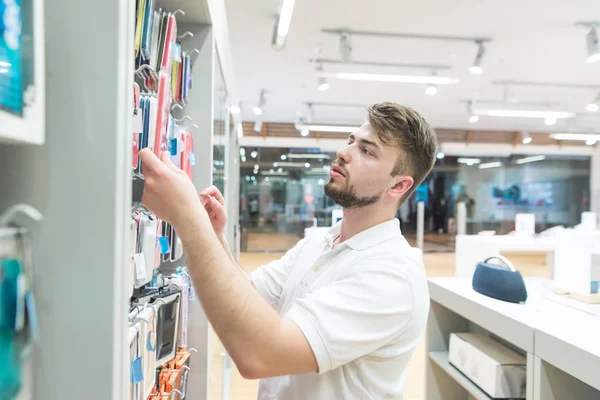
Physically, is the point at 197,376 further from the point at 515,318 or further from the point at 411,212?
the point at 411,212

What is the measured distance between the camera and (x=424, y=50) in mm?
5348

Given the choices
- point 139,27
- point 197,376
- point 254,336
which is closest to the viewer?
point 254,336

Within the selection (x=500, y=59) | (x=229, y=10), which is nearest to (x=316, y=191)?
(x=500, y=59)

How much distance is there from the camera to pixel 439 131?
10.9m

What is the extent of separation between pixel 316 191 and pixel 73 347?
11.0 meters

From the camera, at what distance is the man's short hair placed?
1308 mm

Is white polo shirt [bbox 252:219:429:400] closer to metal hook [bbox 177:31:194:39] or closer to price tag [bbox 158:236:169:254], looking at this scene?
price tag [bbox 158:236:169:254]

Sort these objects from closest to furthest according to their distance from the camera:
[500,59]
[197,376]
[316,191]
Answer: [197,376], [500,59], [316,191]

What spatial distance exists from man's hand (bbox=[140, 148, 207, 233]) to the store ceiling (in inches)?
148

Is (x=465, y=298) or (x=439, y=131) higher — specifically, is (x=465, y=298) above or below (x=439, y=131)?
below

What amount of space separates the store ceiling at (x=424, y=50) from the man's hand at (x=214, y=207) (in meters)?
3.41

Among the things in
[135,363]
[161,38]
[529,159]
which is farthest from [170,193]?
[529,159]

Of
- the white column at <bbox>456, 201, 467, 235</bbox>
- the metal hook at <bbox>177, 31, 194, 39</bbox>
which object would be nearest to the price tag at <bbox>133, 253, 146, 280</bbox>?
the metal hook at <bbox>177, 31, 194, 39</bbox>

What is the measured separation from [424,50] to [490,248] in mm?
2856
